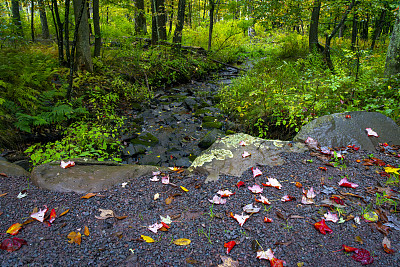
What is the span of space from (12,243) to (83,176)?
108 cm

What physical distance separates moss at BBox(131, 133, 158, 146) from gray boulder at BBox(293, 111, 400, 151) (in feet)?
9.93

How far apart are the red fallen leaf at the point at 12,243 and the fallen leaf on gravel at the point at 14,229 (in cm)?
13

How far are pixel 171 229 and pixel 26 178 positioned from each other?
207 centimetres

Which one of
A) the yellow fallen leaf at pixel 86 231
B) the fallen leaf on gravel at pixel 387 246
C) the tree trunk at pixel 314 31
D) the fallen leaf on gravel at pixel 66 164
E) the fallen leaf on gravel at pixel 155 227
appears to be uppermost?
the tree trunk at pixel 314 31

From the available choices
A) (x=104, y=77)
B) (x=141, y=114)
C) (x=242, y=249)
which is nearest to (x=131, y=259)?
(x=242, y=249)

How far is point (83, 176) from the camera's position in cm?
277

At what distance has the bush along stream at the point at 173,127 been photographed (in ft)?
15.2

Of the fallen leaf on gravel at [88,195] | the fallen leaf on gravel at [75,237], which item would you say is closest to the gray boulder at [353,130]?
the fallen leaf on gravel at [88,195]

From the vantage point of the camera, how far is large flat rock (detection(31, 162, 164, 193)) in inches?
102

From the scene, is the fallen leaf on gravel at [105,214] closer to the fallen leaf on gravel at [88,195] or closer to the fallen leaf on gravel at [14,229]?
the fallen leaf on gravel at [88,195]

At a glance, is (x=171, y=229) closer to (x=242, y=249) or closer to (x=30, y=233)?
(x=242, y=249)

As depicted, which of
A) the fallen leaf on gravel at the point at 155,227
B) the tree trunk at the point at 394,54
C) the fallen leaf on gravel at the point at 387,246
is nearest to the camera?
the fallen leaf on gravel at the point at 387,246

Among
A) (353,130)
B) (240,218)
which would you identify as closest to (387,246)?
(240,218)

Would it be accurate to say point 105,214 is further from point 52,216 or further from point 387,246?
point 387,246
